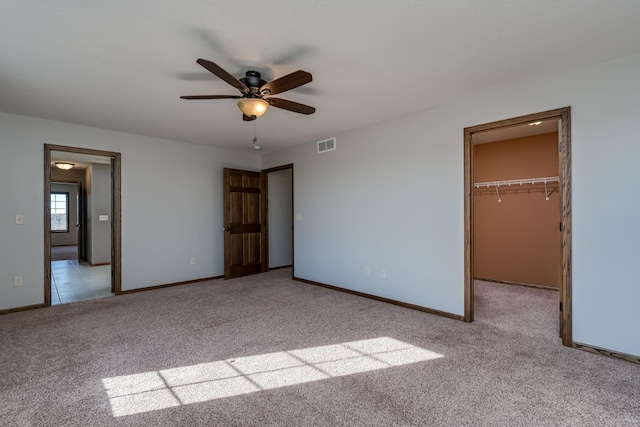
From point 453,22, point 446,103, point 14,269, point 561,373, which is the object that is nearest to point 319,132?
point 446,103

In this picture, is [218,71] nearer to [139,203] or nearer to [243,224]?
[139,203]

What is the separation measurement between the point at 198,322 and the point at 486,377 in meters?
2.76

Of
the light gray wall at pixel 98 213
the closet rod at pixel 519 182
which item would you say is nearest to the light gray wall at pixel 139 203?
the light gray wall at pixel 98 213

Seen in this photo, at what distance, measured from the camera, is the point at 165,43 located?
2.28 m

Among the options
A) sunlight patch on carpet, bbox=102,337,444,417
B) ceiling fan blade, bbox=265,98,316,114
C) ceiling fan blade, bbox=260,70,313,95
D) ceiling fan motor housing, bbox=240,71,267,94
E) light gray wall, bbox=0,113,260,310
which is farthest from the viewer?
light gray wall, bbox=0,113,260,310

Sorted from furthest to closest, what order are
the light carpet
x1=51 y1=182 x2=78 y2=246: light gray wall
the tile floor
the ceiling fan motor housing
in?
x1=51 y1=182 x2=78 y2=246: light gray wall
the tile floor
the ceiling fan motor housing
the light carpet

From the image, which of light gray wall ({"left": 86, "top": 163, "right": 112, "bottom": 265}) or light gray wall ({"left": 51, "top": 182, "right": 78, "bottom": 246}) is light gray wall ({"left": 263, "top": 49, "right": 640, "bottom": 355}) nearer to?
light gray wall ({"left": 86, "top": 163, "right": 112, "bottom": 265})

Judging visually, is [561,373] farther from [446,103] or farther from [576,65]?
[446,103]

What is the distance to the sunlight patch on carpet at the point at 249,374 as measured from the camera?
6.61 feet

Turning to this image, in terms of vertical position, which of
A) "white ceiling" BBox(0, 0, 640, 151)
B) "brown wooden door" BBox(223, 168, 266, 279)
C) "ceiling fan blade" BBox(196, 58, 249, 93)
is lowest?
"brown wooden door" BBox(223, 168, 266, 279)

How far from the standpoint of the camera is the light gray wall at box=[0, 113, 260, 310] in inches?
154

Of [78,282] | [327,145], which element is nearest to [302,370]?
[327,145]

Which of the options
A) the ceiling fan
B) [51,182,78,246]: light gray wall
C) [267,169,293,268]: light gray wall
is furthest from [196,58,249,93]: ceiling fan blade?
[51,182,78,246]: light gray wall

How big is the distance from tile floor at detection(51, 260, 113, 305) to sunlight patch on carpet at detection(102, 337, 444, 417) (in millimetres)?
3084
